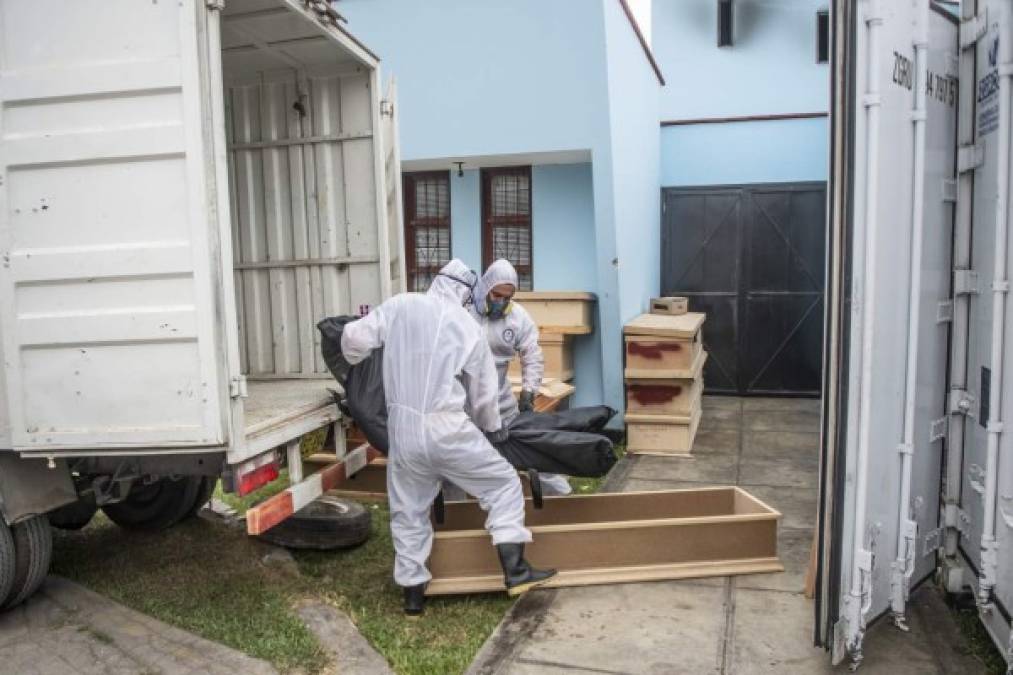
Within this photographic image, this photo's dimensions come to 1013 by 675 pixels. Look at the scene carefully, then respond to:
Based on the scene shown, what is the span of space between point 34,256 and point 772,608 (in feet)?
13.8

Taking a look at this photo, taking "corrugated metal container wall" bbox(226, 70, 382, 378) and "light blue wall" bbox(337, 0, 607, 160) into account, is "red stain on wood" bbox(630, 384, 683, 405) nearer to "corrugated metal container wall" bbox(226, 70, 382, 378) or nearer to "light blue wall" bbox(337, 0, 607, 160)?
"light blue wall" bbox(337, 0, 607, 160)

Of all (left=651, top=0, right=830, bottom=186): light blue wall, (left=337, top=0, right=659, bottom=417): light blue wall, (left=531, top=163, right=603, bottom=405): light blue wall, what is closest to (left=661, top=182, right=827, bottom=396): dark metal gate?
(left=651, top=0, right=830, bottom=186): light blue wall

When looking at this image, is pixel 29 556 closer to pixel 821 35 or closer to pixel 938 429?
pixel 938 429

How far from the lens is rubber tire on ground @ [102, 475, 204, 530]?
234 inches

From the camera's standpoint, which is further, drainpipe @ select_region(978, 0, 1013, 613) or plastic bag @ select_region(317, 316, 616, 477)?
plastic bag @ select_region(317, 316, 616, 477)

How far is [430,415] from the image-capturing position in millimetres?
4367

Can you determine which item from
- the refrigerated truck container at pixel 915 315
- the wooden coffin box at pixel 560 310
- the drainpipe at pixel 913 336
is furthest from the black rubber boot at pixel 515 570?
the wooden coffin box at pixel 560 310

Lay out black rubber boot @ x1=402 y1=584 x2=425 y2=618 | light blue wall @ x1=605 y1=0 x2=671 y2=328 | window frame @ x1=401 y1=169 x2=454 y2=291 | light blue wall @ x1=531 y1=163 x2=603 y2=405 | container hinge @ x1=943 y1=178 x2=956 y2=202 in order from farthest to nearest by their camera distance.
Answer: window frame @ x1=401 y1=169 x2=454 y2=291 < light blue wall @ x1=531 y1=163 x2=603 y2=405 < light blue wall @ x1=605 y1=0 x2=671 y2=328 < black rubber boot @ x1=402 y1=584 x2=425 y2=618 < container hinge @ x1=943 y1=178 x2=956 y2=202

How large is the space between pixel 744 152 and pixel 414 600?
855 cm

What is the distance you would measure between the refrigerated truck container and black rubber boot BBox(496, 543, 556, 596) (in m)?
1.54

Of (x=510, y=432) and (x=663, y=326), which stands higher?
(x=663, y=326)

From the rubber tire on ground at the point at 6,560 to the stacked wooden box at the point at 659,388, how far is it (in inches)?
219

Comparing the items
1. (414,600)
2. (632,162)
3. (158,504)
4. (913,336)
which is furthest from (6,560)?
(632,162)

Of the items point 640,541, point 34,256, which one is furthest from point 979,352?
point 34,256
